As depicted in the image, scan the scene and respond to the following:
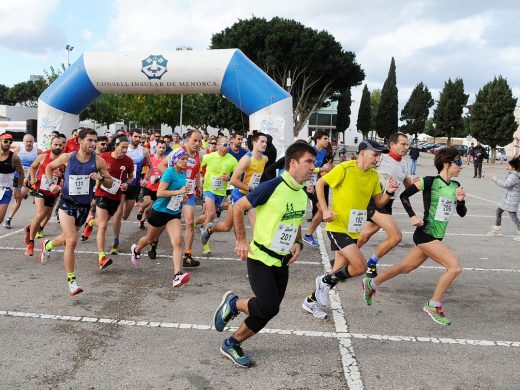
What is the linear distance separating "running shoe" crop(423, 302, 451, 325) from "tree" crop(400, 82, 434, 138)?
239ft

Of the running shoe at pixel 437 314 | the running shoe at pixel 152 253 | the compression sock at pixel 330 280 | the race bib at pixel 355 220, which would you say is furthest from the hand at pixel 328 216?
the running shoe at pixel 152 253

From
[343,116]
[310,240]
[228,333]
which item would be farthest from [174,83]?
[343,116]

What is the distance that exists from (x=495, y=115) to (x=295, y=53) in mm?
22693

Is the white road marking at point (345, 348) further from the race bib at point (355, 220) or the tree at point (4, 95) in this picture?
the tree at point (4, 95)

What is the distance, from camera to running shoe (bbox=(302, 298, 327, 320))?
15.7 feet

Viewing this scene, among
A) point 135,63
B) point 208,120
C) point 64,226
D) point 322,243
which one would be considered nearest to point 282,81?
point 208,120

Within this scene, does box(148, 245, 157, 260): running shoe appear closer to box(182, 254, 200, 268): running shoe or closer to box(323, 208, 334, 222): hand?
box(182, 254, 200, 268): running shoe

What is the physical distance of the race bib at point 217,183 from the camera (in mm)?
7738

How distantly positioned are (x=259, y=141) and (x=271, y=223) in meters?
3.32

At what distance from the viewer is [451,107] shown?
58.8 metres

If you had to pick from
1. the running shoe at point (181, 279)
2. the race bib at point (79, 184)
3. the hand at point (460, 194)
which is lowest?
the running shoe at point (181, 279)

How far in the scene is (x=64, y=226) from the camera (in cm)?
529

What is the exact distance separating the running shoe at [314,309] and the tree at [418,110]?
73.0m

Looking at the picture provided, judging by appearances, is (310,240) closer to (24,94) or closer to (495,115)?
(495,115)
